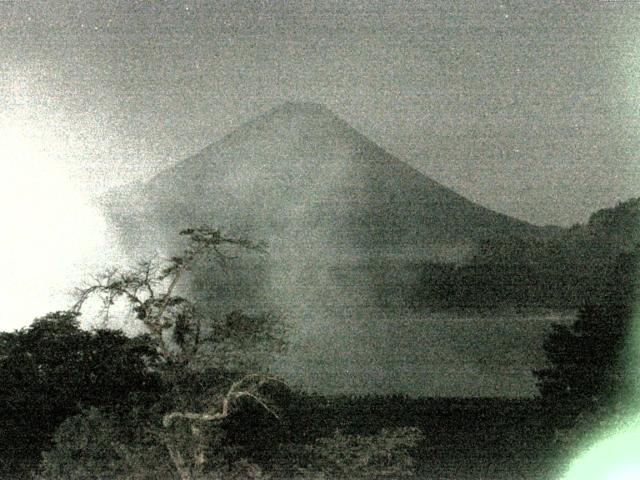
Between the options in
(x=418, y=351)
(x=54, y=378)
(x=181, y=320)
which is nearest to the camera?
(x=181, y=320)

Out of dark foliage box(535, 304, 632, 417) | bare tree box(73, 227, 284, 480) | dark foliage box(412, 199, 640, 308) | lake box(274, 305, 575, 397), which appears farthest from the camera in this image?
dark foliage box(412, 199, 640, 308)

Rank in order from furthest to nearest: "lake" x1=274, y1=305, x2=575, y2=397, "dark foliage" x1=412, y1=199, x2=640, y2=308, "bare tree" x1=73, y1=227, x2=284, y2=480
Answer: "dark foliage" x1=412, y1=199, x2=640, y2=308, "lake" x1=274, y1=305, x2=575, y2=397, "bare tree" x1=73, y1=227, x2=284, y2=480

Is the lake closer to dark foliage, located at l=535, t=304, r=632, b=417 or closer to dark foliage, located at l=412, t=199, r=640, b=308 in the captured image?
dark foliage, located at l=412, t=199, r=640, b=308

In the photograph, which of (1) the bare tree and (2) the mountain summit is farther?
(2) the mountain summit

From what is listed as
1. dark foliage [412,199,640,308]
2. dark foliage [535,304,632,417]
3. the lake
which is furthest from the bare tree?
dark foliage [412,199,640,308]

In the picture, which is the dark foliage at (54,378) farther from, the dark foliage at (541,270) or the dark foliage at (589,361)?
the dark foliage at (541,270)

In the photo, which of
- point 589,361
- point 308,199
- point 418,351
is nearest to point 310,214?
point 308,199

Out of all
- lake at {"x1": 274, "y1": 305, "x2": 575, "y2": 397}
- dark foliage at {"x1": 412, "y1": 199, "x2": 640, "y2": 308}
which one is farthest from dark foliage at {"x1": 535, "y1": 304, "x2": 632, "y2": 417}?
dark foliage at {"x1": 412, "y1": 199, "x2": 640, "y2": 308}

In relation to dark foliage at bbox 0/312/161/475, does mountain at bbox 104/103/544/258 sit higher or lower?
higher

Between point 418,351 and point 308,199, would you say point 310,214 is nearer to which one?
point 308,199

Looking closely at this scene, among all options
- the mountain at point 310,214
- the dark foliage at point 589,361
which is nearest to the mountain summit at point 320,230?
the mountain at point 310,214

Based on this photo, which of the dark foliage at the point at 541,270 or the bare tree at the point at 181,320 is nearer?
the bare tree at the point at 181,320

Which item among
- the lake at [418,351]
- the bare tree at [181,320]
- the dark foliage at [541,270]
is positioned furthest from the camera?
the dark foliage at [541,270]
